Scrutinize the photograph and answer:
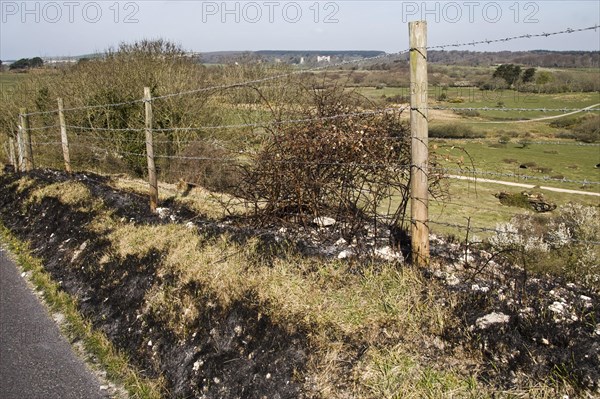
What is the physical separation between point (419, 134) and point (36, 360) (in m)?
4.25

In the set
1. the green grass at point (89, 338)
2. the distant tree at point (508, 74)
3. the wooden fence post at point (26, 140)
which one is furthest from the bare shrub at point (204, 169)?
the distant tree at point (508, 74)

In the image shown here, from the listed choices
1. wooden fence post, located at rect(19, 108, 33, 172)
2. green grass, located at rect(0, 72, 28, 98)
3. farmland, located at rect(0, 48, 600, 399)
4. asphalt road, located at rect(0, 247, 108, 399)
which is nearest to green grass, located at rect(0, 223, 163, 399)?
farmland, located at rect(0, 48, 600, 399)

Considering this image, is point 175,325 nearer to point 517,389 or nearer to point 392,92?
point 517,389

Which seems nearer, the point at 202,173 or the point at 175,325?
the point at 175,325

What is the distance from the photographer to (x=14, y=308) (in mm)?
6109

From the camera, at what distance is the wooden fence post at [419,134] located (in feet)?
14.4

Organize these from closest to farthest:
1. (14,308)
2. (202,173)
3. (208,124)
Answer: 1. (14,308)
2. (202,173)
3. (208,124)

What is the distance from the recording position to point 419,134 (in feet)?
14.8

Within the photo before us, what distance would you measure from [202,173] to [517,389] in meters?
12.1

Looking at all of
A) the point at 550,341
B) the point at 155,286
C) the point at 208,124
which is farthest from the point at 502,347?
the point at 208,124

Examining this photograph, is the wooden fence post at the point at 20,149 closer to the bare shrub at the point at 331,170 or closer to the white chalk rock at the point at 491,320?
the bare shrub at the point at 331,170

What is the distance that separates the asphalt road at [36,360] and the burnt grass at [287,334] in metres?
0.42

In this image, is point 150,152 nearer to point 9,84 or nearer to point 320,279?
point 320,279

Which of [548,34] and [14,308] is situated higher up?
[548,34]
